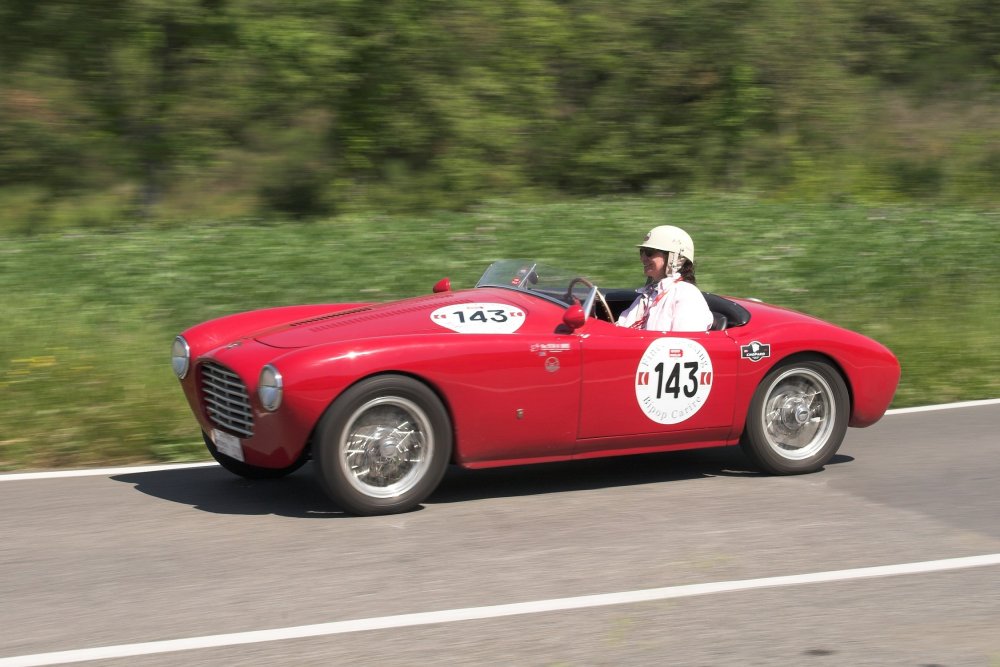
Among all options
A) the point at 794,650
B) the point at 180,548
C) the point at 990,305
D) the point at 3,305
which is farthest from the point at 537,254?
the point at 794,650

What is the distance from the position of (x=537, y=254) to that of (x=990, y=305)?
4955 millimetres

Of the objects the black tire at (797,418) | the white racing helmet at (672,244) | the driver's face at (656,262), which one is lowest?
the black tire at (797,418)

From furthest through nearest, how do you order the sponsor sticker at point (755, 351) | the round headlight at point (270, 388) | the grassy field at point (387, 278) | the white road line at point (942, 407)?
the white road line at point (942, 407), the grassy field at point (387, 278), the sponsor sticker at point (755, 351), the round headlight at point (270, 388)

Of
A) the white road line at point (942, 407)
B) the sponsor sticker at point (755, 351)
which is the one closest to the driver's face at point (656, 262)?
the sponsor sticker at point (755, 351)

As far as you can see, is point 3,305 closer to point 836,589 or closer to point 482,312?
point 482,312

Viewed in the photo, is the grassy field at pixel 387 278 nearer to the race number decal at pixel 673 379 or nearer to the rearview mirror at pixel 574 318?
the rearview mirror at pixel 574 318

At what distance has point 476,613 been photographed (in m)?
4.66

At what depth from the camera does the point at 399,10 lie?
17.4 m

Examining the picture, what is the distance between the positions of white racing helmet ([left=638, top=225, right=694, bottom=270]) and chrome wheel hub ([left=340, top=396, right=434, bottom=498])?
1957 mm

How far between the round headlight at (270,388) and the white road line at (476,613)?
Result: 5.05 feet

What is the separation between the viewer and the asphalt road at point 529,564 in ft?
14.2

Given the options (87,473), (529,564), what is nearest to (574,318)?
(529,564)

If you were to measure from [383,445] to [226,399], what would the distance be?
2.98ft

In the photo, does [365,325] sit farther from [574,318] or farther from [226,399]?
[574,318]
